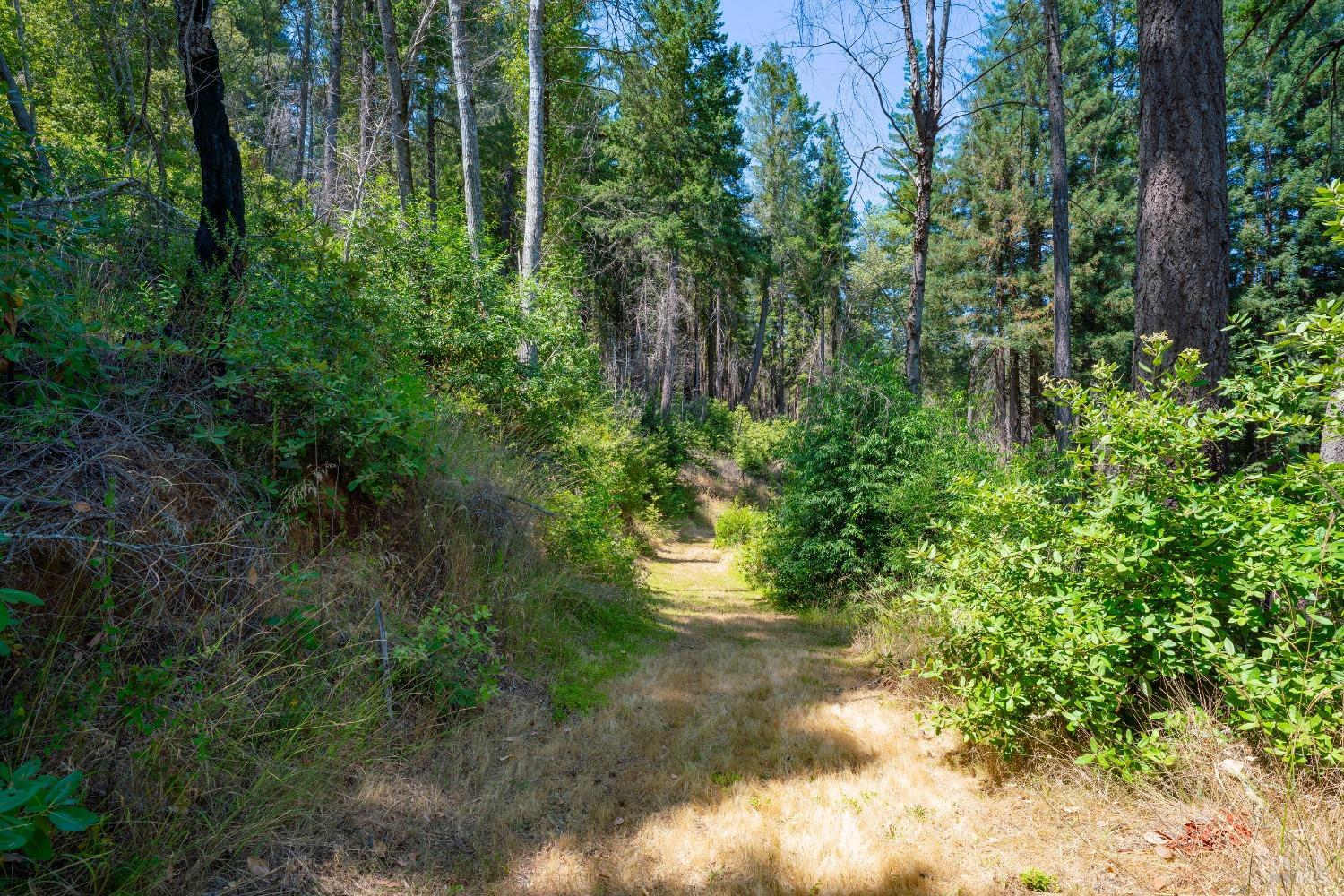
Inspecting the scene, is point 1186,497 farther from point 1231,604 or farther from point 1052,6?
point 1052,6

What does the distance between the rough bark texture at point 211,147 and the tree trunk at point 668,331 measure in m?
15.3

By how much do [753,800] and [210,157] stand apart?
5914 millimetres

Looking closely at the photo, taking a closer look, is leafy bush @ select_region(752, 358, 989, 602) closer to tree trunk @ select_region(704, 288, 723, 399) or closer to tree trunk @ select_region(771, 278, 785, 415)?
tree trunk @ select_region(704, 288, 723, 399)

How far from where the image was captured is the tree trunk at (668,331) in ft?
63.7

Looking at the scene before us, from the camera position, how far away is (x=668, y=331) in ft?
64.7

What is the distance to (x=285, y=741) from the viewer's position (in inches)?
106

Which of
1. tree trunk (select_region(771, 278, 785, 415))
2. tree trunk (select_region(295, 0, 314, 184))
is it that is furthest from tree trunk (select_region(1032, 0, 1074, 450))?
tree trunk (select_region(771, 278, 785, 415))

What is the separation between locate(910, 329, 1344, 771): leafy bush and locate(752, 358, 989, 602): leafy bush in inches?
122

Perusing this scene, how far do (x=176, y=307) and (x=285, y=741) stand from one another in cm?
313

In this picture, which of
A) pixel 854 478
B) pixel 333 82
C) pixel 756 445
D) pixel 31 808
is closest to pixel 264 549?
pixel 31 808

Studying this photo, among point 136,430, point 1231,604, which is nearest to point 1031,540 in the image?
point 1231,604

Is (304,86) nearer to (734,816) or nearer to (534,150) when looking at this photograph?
(534,150)

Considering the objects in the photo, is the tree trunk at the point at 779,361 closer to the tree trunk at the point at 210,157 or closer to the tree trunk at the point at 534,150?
the tree trunk at the point at 534,150

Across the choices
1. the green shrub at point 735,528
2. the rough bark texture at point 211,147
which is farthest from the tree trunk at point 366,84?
the green shrub at point 735,528
